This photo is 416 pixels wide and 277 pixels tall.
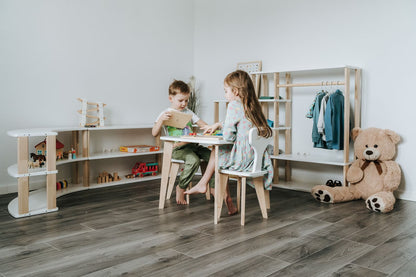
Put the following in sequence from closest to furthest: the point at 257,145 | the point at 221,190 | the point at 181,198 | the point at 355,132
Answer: the point at 257,145
the point at 221,190
the point at 181,198
the point at 355,132

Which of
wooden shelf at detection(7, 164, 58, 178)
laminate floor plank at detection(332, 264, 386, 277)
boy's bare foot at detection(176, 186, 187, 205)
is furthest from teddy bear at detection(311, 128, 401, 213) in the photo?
wooden shelf at detection(7, 164, 58, 178)

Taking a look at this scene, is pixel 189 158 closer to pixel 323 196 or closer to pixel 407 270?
pixel 323 196

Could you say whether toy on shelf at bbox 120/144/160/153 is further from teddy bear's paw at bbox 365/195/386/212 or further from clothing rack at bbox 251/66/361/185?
teddy bear's paw at bbox 365/195/386/212

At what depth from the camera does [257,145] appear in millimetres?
2885

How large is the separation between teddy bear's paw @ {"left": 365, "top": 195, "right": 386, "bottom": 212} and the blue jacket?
0.69 meters

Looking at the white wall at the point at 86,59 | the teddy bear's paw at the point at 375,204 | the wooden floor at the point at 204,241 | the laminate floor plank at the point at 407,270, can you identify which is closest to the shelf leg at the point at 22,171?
the wooden floor at the point at 204,241

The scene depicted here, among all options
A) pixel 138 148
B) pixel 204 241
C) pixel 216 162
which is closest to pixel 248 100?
pixel 216 162

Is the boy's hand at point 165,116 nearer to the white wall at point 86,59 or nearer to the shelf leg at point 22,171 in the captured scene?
the shelf leg at point 22,171

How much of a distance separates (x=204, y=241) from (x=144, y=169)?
2.44 metres

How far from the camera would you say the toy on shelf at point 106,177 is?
4.52m

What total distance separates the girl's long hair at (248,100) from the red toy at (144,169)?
86.9 inches

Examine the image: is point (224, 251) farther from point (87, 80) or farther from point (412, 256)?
point (87, 80)

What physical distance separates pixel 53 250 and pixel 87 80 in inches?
101

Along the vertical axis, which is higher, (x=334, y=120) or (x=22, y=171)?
(x=334, y=120)
